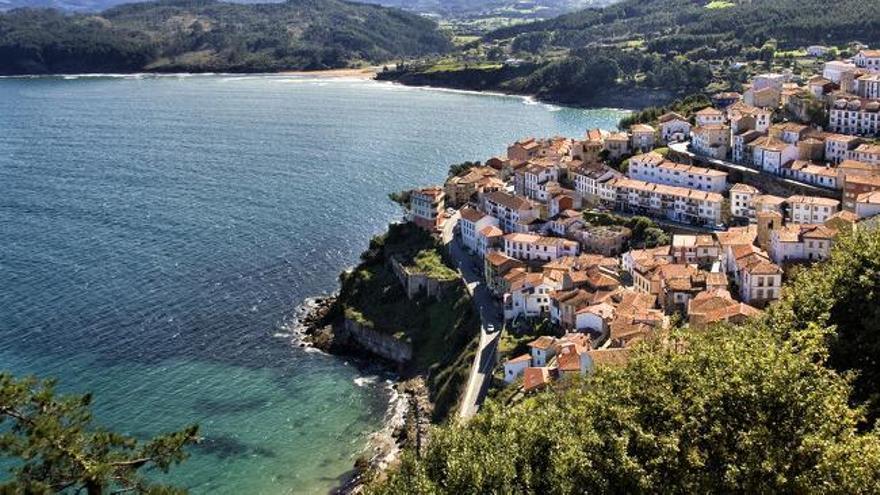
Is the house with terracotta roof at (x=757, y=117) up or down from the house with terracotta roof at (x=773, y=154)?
up

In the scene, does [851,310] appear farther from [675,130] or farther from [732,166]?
[675,130]

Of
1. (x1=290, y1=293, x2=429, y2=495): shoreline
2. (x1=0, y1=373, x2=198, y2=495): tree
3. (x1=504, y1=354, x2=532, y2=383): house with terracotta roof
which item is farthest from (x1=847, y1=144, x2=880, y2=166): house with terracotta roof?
(x1=0, y1=373, x2=198, y2=495): tree

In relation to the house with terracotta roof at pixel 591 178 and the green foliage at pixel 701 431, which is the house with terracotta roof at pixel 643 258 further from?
the green foliage at pixel 701 431

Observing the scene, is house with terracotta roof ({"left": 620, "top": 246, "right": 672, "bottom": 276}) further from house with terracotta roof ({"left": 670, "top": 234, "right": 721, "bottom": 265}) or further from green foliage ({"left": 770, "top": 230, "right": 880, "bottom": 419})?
green foliage ({"left": 770, "top": 230, "right": 880, "bottom": 419})

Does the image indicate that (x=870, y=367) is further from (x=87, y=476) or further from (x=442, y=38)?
(x=442, y=38)

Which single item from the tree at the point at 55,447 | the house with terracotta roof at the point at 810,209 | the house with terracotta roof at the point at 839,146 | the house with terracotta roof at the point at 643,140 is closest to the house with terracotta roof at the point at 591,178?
the house with terracotta roof at the point at 643,140

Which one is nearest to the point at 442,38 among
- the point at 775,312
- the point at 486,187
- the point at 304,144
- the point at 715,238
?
the point at 304,144
